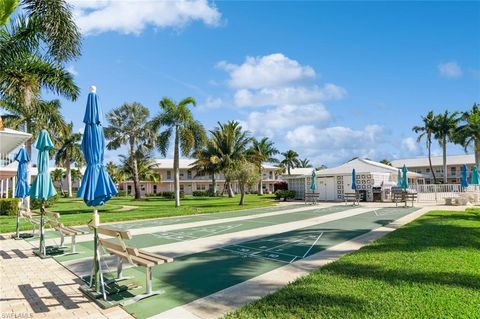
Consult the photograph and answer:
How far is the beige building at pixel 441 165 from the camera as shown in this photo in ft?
228

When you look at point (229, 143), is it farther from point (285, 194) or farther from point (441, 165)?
point (441, 165)

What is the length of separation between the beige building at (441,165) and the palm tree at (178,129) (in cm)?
6077

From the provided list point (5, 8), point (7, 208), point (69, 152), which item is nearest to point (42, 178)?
point (5, 8)

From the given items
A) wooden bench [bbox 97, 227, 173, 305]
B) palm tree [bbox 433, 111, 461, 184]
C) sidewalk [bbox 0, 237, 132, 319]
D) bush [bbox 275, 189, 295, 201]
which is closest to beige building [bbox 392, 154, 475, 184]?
palm tree [bbox 433, 111, 461, 184]

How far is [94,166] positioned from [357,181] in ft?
101

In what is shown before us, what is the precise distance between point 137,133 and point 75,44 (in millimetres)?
31130

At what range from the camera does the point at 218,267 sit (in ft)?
24.9

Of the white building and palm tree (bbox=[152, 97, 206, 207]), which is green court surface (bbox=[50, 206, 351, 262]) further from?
the white building

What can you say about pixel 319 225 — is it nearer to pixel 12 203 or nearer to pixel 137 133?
pixel 12 203

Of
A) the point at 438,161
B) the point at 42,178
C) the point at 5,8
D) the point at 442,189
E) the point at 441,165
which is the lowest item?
the point at 442,189

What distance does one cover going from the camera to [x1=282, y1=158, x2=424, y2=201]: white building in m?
31.8

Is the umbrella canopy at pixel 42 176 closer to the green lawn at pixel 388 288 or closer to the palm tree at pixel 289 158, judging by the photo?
the green lawn at pixel 388 288

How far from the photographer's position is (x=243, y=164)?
29.6 m

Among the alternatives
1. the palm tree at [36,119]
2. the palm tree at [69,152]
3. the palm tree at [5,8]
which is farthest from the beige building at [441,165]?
the palm tree at [5,8]
